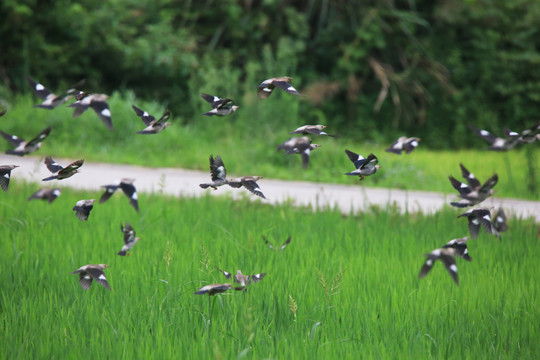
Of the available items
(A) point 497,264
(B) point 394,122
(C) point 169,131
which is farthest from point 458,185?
(B) point 394,122

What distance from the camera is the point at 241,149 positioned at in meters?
9.91

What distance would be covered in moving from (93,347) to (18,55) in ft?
46.7

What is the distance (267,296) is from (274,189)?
4386 millimetres

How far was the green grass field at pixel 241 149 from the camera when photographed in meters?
8.92

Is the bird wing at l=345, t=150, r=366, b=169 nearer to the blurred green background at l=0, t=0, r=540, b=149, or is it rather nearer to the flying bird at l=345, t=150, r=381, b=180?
the flying bird at l=345, t=150, r=381, b=180

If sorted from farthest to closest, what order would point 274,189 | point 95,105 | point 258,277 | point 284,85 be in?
point 274,189 → point 258,277 → point 284,85 → point 95,105

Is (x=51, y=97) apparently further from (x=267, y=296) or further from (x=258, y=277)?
(x=267, y=296)

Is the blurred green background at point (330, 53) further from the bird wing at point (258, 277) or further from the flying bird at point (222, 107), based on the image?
the flying bird at point (222, 107)

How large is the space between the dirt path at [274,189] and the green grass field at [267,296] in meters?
1.57

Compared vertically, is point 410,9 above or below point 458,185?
above

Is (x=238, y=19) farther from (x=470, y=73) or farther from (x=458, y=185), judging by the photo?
(x=458, y=185)

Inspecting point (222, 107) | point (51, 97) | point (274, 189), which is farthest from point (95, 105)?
point (274, 189)

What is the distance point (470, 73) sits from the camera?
16.6 m

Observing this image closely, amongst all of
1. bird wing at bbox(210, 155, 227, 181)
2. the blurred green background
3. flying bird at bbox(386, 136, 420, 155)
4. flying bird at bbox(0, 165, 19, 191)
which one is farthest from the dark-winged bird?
the blurred green background
